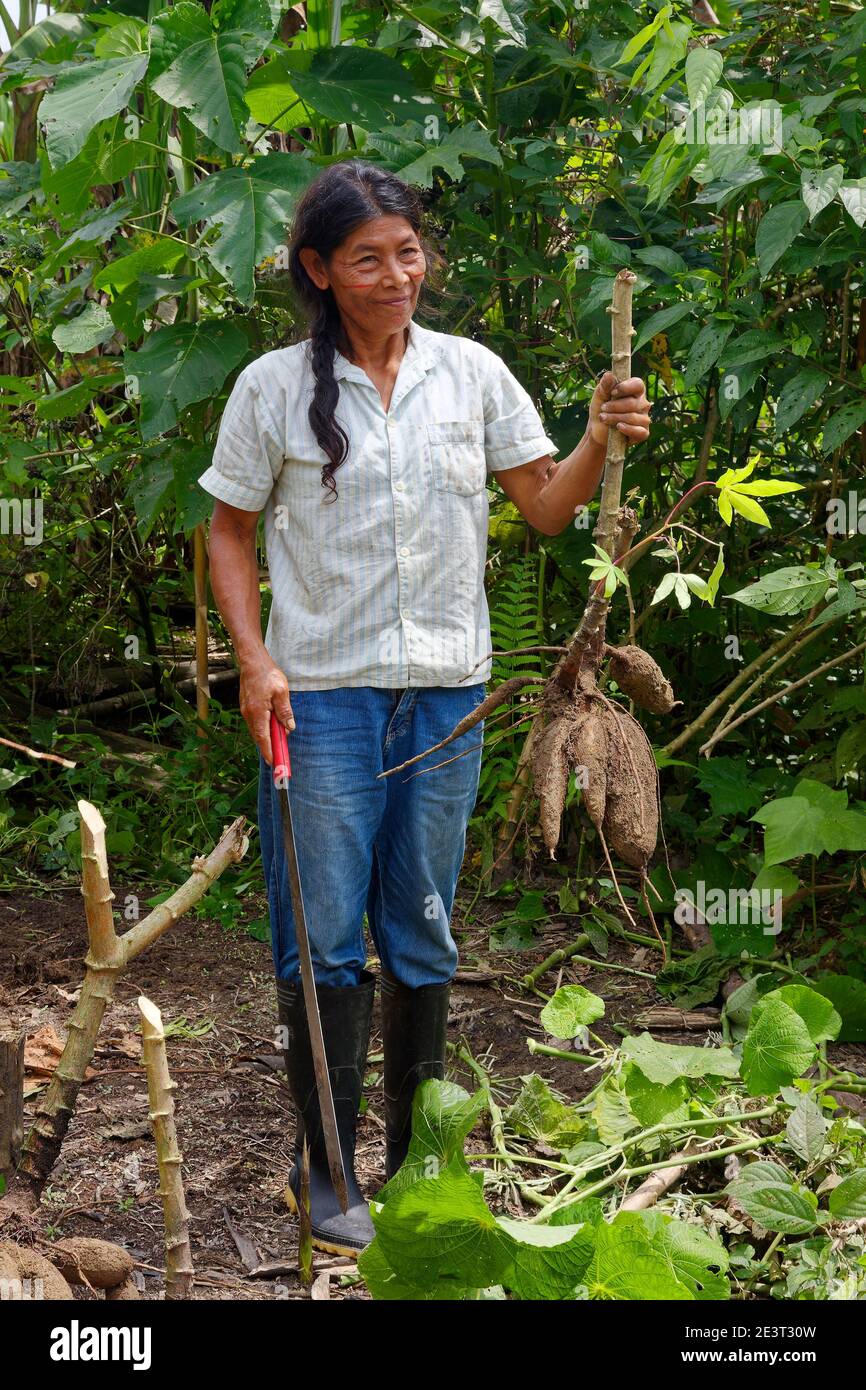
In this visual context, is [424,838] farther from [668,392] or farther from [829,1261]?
[668,392]

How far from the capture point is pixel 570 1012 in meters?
2.41

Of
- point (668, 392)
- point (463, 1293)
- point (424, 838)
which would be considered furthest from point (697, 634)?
point (463, 1293)

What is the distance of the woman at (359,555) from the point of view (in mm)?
1991

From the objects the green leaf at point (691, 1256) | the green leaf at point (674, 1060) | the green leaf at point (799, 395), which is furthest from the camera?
the green leaf at point (799, 395)

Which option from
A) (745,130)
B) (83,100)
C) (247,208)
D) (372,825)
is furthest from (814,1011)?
(83,100)

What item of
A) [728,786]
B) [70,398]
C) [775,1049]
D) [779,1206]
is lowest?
[779,1206]

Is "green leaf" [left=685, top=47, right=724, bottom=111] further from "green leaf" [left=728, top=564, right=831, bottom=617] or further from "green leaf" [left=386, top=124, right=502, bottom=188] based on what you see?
"green leaf" [left=728, top=564, right=831, bottom=617]

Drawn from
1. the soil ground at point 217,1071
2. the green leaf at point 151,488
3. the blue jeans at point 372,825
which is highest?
the green leaf at point 151,488

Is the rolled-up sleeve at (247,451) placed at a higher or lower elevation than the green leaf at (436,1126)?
higher

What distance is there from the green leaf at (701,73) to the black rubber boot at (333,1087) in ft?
4.78

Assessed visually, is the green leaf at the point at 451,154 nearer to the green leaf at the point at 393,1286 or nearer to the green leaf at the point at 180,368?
the green leaf at the point at 180,368

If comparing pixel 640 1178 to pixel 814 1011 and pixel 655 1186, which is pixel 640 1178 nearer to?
pixel 655 1186

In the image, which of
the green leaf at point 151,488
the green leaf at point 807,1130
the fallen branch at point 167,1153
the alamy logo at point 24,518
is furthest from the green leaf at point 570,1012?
the alamy logo at point 24,518

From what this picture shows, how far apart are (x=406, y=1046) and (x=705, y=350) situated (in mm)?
1378
